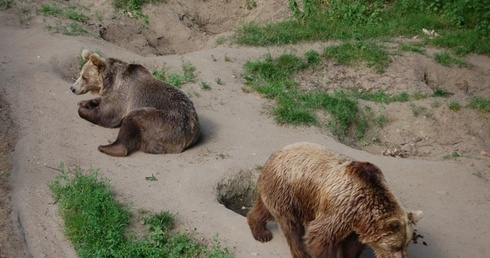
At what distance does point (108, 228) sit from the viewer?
6121 millimetres

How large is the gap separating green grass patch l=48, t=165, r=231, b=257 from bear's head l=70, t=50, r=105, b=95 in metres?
2.00

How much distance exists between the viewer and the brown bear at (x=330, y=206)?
5000 mm

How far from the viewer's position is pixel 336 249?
17.4 ft

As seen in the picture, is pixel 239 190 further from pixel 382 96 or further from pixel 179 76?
pixel 382 96

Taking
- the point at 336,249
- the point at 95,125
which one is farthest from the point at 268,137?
the point at 336,249

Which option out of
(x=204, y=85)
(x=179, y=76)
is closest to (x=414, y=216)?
(x=204, y=85)

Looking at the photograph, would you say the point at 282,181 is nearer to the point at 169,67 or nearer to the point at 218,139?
the point at 218,139

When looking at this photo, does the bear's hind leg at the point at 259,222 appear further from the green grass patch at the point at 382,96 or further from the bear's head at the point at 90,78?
the green grass patch at the point at 382,96

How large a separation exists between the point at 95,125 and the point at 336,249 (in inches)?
163

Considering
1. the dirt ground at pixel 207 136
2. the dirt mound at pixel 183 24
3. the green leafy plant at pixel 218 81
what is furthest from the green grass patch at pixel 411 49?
the green leafy plant at pixel 218 81

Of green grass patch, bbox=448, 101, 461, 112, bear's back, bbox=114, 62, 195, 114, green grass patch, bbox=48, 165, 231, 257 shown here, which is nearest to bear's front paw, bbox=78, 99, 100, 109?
bear's back, bbox=114, 62, 195, 114

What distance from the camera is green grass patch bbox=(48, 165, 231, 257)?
19.4 feet

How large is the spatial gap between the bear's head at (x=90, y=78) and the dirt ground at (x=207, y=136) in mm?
299

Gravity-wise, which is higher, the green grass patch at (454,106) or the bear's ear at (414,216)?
the bear's ear at (414,216)
